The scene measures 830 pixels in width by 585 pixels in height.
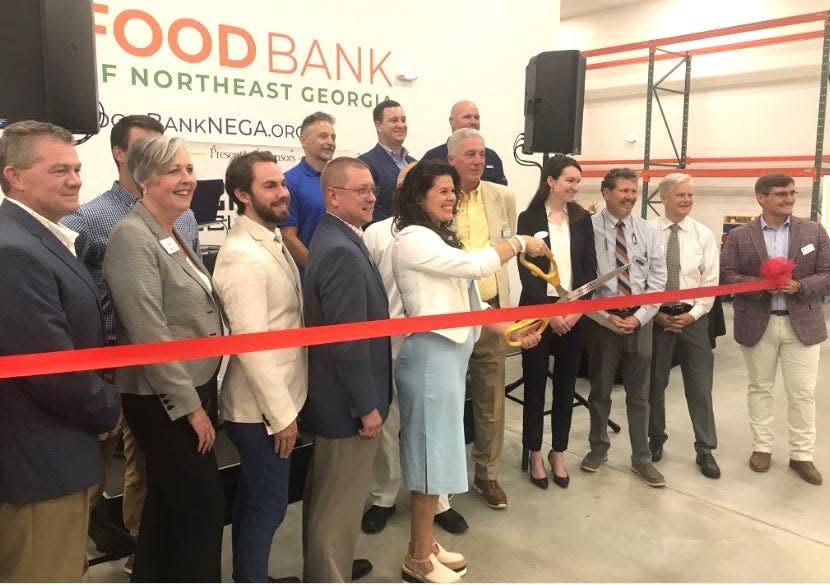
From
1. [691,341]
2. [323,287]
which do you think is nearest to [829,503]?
[691,341]

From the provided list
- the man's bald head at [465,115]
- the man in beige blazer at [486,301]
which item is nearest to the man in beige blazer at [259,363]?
the man in beige blazer at [486,301]

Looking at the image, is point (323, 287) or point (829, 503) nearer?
→ point (323, 287)

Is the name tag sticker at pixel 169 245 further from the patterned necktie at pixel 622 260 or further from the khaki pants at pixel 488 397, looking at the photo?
the patterned necktie at pixel 622 260

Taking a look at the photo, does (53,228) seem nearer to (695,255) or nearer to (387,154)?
(387,154)

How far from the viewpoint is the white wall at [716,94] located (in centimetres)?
817

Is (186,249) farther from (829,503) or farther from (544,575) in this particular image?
(829,503)

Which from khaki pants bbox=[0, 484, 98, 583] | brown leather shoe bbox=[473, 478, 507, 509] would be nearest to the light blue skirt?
brown leather shoe bbox=[473, 478, 507, 509]

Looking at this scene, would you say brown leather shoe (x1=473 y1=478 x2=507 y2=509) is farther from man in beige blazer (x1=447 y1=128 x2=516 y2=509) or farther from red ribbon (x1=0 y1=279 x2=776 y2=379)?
red ribbon (x1=0 y1=279 x2=776 y2=379)

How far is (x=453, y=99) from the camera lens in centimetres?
598

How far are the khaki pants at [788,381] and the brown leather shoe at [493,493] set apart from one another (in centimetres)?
154

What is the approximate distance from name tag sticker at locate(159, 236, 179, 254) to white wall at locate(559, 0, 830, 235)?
27.3ft

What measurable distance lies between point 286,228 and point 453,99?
3.21 metres

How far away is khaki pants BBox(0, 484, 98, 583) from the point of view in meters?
1.50

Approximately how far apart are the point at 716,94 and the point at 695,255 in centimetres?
665
